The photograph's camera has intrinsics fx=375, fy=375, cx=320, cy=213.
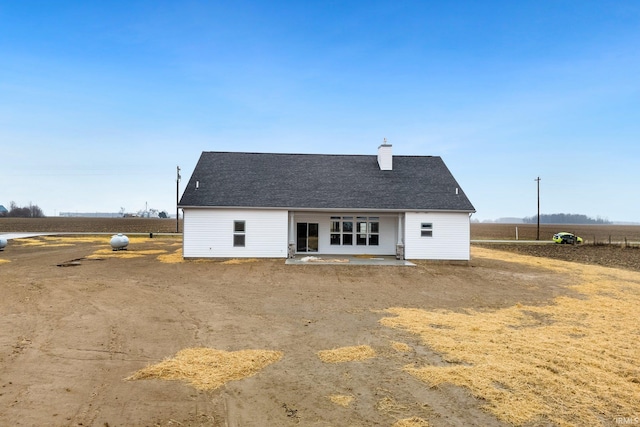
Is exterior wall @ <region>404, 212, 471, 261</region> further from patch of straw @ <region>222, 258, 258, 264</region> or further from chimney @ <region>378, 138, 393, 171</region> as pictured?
patch of straw @ <region>222, 258, 258, 264</region>

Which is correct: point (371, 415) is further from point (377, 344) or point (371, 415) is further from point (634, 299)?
point (634, 299)

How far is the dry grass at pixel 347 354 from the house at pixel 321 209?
46.6ft

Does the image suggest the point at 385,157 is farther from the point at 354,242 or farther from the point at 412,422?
the point at 412,422

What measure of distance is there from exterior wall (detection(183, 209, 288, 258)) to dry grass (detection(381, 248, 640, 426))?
1174cm

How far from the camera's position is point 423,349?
23.9 feet

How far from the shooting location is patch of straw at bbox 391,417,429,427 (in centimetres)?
457

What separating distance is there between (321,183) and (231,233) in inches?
252

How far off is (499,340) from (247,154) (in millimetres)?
21343

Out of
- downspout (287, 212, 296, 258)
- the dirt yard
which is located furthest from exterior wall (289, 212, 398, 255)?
the dirt yard

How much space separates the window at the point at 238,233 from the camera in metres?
21.1

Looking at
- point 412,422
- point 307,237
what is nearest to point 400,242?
point 307,237

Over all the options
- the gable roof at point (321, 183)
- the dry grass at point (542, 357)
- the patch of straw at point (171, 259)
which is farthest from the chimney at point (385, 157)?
the dry grass at point (542, 357)

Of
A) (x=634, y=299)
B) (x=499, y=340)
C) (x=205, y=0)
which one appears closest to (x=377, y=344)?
(x=499, y=340)

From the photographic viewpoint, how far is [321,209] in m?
21.5
